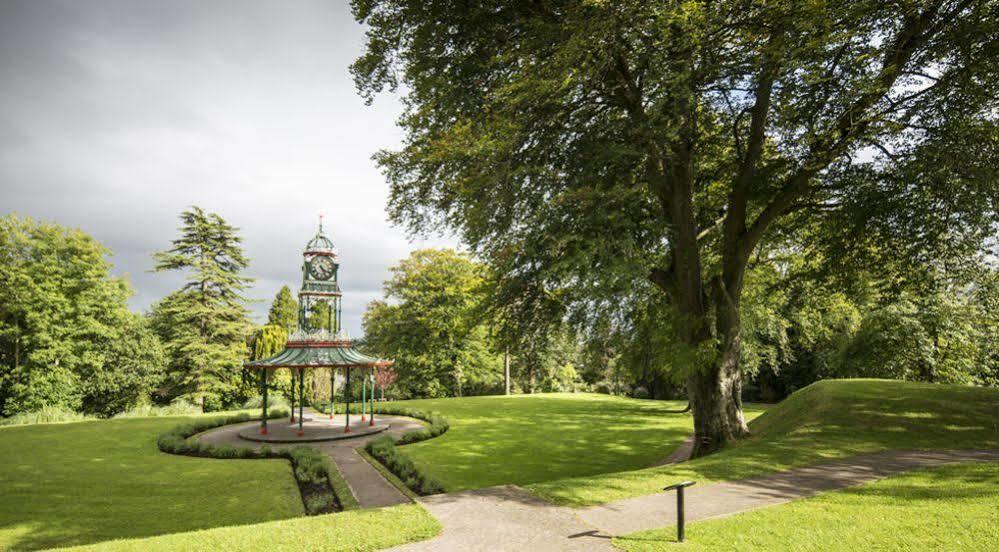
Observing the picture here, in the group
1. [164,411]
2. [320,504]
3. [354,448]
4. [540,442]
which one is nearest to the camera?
[320,504]

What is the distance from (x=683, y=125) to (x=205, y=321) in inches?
1271

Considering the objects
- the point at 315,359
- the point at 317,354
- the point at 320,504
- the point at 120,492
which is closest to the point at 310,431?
the point at 315,359

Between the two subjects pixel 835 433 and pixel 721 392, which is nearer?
pixel 835 433

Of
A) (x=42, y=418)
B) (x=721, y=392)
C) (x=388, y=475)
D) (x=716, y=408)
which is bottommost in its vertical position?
(x=42, y=418)

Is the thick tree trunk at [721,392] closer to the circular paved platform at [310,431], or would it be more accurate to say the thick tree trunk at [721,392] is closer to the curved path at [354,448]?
the curved path at [354,448]

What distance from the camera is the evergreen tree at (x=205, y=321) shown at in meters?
30.5

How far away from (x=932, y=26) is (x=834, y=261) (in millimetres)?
5429

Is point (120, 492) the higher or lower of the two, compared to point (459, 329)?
lower

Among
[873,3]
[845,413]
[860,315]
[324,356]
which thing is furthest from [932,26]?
[324,356]

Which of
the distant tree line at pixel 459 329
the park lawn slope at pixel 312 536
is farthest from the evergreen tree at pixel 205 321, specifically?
the park lawn slope at pixel 312 536

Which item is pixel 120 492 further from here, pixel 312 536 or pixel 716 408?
pixel 716 408

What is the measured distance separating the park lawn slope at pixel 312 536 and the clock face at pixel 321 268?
49.9 feet

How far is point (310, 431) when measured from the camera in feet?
60.7

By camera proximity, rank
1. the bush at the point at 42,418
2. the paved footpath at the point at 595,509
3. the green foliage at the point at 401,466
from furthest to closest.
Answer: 1. the bush at the point at 42,418
2. the green foliage at the point at 401,466
3. the paved footpath at the point at 595,509
